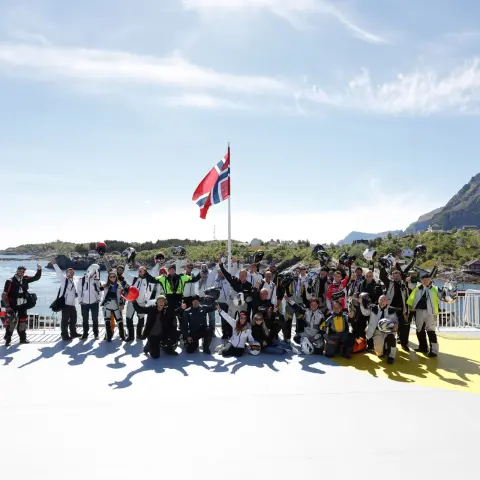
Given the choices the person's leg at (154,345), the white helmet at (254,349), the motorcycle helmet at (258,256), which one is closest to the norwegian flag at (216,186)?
the motorcycle helmet at (258,256)

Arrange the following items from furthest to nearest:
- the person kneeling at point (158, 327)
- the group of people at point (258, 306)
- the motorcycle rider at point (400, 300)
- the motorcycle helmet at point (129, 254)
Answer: the motorcycle helmet at point (129, 254) → the motorcycle rider at point (400, 300) → the group of people at point (258, 306) → the person kneeling at point (158, 327)

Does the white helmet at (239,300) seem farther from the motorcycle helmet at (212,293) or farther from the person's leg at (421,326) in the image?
the person's leg at (421,326)

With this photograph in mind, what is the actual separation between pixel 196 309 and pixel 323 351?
2.53 meters

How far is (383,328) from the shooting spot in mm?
7309

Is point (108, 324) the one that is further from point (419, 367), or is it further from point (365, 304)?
point (419, 367)

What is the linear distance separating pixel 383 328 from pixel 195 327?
343 cm

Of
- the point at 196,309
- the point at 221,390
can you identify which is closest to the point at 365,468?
the point at 221,390

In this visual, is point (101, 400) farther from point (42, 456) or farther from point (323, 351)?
point (323, 351)

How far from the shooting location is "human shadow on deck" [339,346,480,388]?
639 centimetres

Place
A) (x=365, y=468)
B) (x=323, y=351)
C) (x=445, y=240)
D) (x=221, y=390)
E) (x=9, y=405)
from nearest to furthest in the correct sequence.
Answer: (x=365, y=468)
(x=9, y=405)
(x=221, y=390)
(x=323, y=351)
(x=445, y=240)

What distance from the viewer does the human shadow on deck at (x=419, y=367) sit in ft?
21.0

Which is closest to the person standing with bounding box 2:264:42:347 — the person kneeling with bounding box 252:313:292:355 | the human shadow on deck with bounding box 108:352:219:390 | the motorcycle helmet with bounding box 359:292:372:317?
the human shadow on deck with bounding box 108:352:219:390

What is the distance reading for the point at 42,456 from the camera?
3.94 metres

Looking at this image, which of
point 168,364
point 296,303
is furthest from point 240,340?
point 296,303
